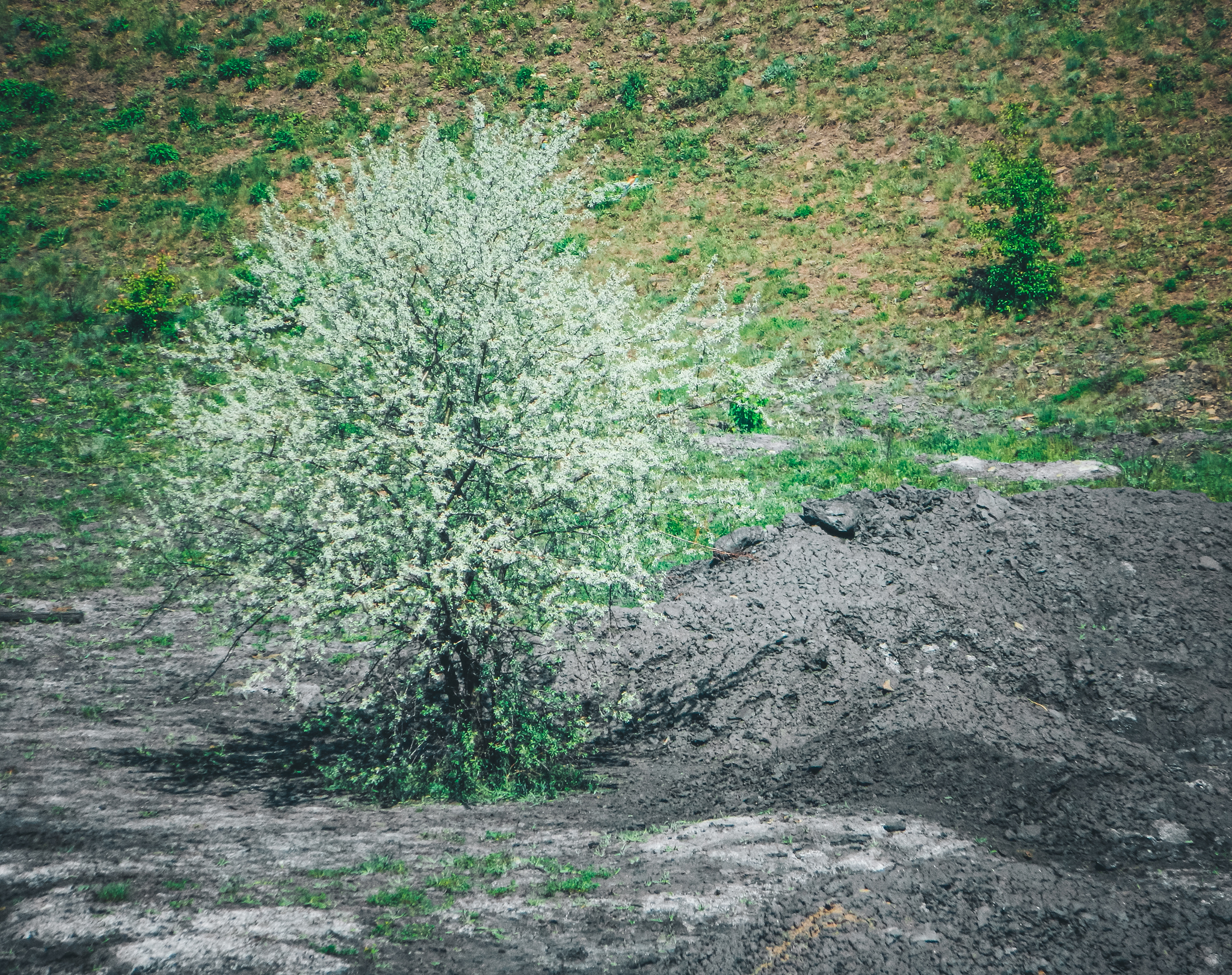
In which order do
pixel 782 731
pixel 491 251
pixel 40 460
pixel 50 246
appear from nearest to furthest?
pixel 491 251, pixel 782 731, pixel 40 460, pixel 50 246

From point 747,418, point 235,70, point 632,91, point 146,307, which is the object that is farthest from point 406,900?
point 235,70

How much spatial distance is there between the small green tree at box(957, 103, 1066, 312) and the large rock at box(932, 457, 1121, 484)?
9112 mm

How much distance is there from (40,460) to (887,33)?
3263 centimetres

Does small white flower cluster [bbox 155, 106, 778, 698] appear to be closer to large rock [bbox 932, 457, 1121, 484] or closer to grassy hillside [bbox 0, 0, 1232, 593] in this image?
grassy hillside [bbox 0, 0, 1232, 593]

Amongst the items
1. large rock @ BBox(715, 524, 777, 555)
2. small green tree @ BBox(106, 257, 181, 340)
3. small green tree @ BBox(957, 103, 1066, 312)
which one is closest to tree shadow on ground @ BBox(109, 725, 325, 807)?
large rock @ BBox(715, 524, 777, 555)

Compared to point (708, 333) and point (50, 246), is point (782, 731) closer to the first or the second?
point (708, 333)

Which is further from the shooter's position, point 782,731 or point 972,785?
point 782,731

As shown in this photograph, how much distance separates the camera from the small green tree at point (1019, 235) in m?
20.0

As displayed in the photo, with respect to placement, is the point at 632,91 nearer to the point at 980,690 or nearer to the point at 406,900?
the point at 980,690

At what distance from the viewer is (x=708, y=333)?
6742mm

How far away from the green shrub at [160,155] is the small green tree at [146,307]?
11741 mm

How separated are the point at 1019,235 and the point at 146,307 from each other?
79.1 feet

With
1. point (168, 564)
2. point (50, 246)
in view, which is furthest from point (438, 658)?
point (50, 246)

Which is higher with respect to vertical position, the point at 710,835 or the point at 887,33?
the point at 887,33
